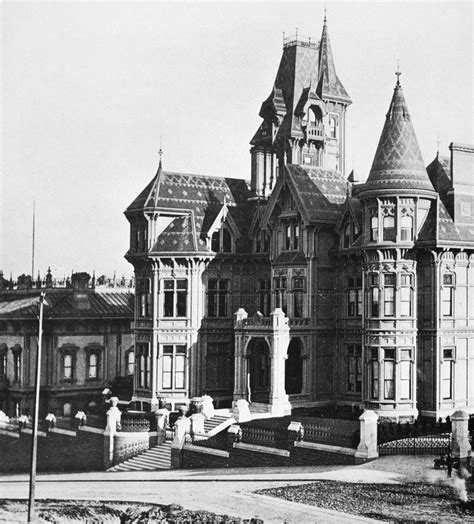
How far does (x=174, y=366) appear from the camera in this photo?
144ft

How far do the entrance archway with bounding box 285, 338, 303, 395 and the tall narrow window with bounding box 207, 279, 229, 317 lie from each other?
407 cm

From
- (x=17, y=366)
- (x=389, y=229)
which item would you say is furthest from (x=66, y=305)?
(x=389, y=229)

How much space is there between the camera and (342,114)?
50.1m

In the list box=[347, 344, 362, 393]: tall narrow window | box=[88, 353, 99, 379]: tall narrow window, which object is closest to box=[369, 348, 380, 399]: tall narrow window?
box=[347, 344, 362, 393]: tall narrow window

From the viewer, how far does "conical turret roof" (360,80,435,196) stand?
120 ft

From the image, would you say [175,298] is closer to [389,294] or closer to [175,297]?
[175,297]

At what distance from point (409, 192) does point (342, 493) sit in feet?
48.4

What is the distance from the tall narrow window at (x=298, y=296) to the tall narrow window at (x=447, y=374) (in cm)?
751

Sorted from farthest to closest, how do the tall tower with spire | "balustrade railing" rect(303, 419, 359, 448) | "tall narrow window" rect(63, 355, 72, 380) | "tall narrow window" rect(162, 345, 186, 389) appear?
"tall narrow window" rect(63, 355, 72, 380), the tall tower with spire, "tall narrow window" rect(162, 345, 186, 389), "balustrade railing" rect(303, 419, 359, 448)

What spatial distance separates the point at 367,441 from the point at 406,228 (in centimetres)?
1008

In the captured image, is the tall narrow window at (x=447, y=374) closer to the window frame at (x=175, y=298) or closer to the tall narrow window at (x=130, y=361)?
the window frame at (x=175, y=298)

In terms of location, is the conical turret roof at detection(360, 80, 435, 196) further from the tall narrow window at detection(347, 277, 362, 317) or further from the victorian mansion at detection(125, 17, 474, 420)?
the tall narrow window at detection(347, 277, 362, 317)

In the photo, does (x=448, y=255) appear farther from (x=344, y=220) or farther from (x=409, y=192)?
(x=344, y=220)

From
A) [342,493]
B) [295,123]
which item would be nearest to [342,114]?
[295,123]
